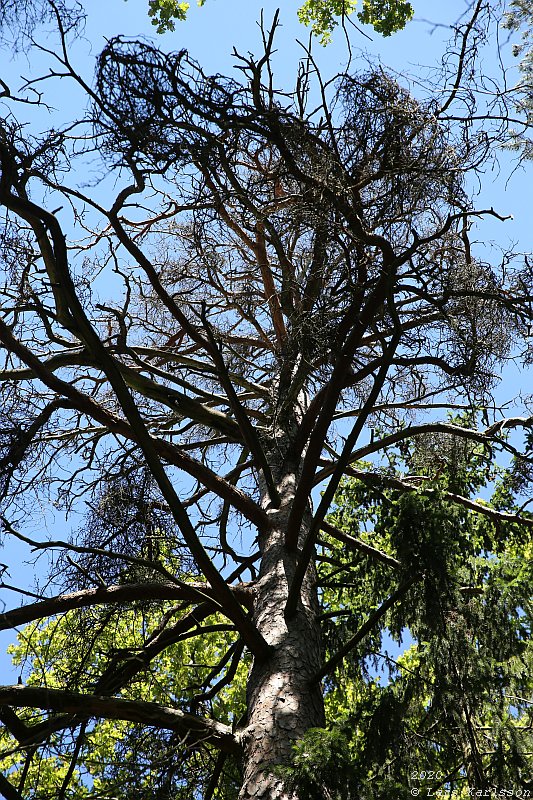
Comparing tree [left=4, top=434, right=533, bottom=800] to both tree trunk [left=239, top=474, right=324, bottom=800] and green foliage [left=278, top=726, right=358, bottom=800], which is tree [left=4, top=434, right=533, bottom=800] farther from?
tree trunk [left=239, top=474, right=324, bottom=800]

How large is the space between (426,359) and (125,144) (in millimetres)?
2308

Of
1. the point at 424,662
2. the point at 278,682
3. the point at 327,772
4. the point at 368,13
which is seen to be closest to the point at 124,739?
the point at 424,662

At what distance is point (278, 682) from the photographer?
4195mm

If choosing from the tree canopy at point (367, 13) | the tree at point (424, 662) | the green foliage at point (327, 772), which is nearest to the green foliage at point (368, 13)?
the tree canopy at point (367, 13)

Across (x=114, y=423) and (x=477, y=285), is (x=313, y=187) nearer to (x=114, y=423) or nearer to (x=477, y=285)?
(x=477, y=285)

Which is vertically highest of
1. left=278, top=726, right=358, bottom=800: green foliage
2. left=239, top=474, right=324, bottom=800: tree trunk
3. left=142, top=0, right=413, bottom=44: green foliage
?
left=142, top=0, right=413, bottom=44: green foliage

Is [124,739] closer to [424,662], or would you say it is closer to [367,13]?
[424,662]

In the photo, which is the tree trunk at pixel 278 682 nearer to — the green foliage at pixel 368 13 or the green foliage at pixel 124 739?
the green foliage at pixel 124 739

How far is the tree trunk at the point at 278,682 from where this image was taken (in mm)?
3771

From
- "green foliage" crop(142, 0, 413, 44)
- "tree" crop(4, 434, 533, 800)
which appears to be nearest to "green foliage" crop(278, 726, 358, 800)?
"tree" crop(4, 434, 533, 800)

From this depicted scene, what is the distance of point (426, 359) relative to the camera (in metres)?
4.95

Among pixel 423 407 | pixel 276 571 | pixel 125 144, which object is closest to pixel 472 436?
pixel 423 407

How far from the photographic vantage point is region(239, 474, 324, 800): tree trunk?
3.77 m

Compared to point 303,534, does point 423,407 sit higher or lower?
higher
